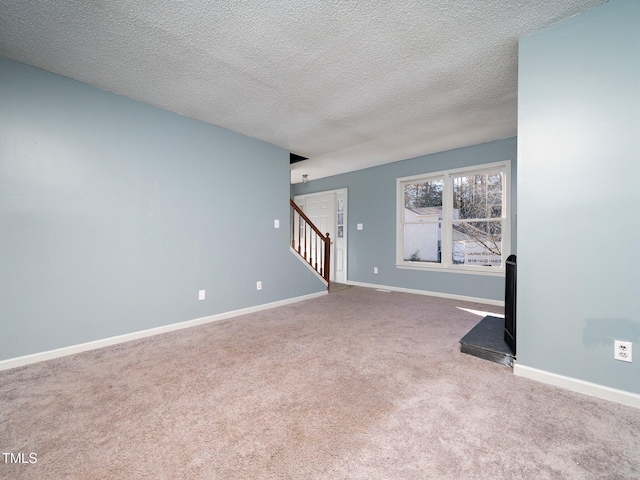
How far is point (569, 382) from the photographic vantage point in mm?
1811

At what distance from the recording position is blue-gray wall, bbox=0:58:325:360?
2213mm

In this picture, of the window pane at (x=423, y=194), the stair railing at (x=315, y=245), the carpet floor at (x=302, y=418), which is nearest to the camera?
the carpet floor at (x=302, y=418)

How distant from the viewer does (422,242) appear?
504 centimetres

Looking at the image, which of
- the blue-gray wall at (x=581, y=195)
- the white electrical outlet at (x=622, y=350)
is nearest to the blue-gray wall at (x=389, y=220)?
the blue-gray wall at (x=581, y=195)

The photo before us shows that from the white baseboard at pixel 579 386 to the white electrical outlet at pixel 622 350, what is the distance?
0.66 feet

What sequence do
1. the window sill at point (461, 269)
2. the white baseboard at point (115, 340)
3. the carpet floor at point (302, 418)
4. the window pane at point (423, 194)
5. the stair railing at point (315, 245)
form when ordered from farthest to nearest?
the window pane at point (423, 194) → the stair railing at point (315, 245) → the window sill at point (461, 269) → the white baseboard at point (115, 340) → the carpet floor at point (302, 418)

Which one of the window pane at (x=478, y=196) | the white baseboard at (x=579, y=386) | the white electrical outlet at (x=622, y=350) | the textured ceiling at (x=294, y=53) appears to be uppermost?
the textured ceiling at (x=294, y=53)

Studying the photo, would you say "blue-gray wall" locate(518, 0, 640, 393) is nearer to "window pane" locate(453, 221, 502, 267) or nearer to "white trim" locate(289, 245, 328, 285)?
"window pane" locate(453, 221, 502, 267)

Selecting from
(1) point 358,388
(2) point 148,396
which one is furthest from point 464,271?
(2) point 148,396

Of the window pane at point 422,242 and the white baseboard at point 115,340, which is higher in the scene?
the window pane at point 422,242

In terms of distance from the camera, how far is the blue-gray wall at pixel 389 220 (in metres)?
4.18

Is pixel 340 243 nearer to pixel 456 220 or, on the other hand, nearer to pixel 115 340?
pixel 456 220

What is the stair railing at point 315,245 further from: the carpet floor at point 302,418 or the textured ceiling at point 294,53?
the carpet floor at point 302,418

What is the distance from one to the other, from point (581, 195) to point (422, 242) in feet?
10.8
